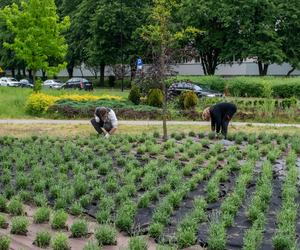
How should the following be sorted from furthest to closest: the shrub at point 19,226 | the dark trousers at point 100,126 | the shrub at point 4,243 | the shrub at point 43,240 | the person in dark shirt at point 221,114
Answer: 1. the dark trousers at point 100,126
2. the person in dark shirt at point 221,114
3. the shrub at point 19,226
4. the shrub at point 43,240
5. the shrub at point 4,243

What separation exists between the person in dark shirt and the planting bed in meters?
1.99

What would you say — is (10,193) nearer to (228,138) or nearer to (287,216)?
(287,216)

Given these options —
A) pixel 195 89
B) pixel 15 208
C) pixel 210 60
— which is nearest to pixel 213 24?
pixel 210 60

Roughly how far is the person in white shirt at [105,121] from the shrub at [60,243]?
8.67 meters

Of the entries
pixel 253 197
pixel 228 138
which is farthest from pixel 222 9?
pixel 253 197

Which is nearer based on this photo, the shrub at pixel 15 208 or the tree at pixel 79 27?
the shrub at pixel 15 208

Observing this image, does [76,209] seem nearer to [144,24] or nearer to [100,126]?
[100,126]

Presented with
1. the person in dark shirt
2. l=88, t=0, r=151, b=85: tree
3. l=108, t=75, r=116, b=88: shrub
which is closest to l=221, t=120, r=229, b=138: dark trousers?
the person in dark shirt

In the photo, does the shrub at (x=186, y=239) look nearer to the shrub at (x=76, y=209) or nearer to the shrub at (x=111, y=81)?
the shrub at (x=76, y=209)

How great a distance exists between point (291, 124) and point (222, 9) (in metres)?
25.1

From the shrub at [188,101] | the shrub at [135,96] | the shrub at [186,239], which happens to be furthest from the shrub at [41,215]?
the shrub at [135,96]

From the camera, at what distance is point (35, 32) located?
31.1 metres

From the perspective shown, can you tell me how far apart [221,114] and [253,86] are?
728 inches

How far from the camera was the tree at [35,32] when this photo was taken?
3086 cm
